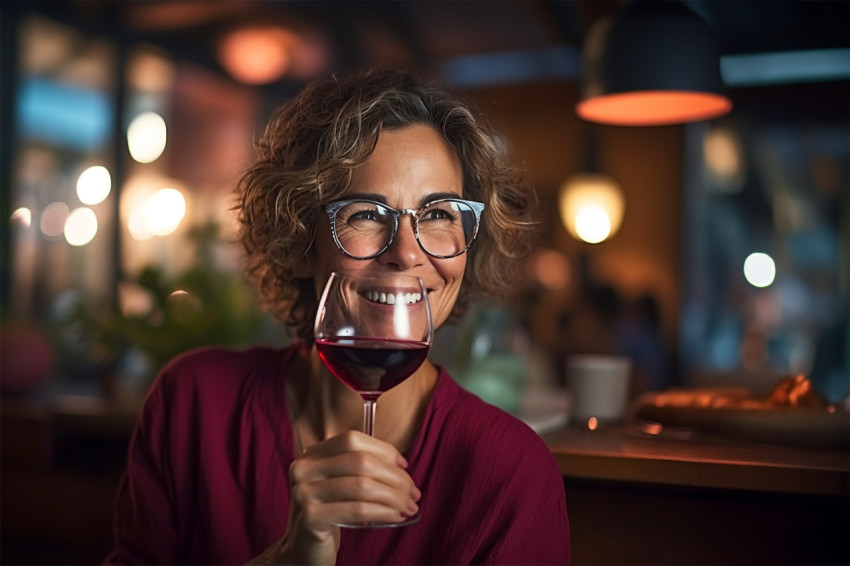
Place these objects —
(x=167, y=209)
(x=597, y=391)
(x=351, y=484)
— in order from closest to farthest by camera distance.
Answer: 1. (x=351, y=484)
2. (x=597, y=391)
3. (x=167, y=209)

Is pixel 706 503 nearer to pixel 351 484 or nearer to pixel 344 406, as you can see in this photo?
pixel 344 406

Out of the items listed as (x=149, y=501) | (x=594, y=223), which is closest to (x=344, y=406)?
(x=149, y=501)

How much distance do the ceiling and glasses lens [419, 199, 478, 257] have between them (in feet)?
11.7

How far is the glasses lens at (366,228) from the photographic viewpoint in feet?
4.21

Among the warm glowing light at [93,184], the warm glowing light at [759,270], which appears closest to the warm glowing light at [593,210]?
the warm glowing light at [759,270]

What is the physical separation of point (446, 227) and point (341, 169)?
7.8 inches

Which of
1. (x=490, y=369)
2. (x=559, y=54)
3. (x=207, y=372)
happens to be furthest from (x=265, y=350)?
(x=559, y=54)

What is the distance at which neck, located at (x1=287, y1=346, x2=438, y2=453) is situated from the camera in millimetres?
1415

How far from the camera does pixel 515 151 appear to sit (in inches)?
134

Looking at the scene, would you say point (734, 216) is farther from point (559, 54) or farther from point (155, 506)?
point (155, 506)

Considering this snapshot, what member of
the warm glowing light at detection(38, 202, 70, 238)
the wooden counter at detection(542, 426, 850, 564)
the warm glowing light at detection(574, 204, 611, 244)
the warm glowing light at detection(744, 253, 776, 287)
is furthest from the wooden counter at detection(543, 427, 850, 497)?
the warm glowing light at detection(744, 253, 776, 287)

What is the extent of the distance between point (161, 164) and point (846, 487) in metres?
5.38

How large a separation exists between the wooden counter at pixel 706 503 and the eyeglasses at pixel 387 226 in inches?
18.6

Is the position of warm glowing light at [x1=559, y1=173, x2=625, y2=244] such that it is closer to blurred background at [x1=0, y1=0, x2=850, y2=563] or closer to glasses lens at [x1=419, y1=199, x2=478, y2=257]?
blurred background at [x1=0, y1=0, x2=850, y2=563]
